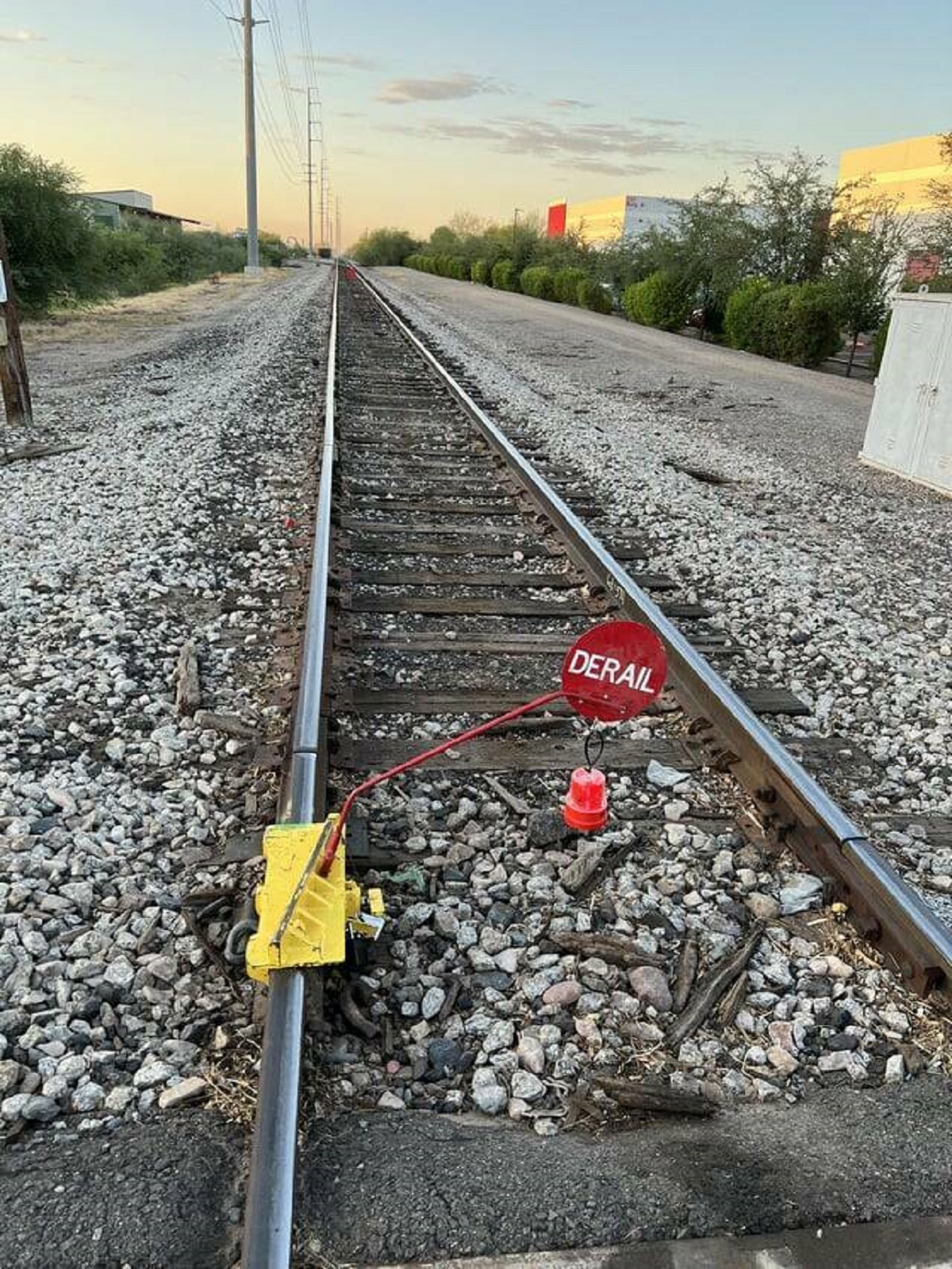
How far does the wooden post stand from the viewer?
971 cm

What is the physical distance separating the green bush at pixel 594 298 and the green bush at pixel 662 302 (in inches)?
209

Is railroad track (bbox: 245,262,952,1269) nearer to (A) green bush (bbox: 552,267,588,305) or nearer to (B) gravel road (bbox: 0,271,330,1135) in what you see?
(B) gravel road (bbox: 0,271,330,1135)

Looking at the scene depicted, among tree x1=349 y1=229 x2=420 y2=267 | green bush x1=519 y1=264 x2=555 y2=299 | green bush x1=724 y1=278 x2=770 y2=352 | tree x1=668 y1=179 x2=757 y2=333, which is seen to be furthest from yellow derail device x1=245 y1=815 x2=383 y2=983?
tree x1=349 y1=229 x2=420 y2=267

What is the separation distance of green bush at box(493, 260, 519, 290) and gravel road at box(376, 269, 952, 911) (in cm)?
3608

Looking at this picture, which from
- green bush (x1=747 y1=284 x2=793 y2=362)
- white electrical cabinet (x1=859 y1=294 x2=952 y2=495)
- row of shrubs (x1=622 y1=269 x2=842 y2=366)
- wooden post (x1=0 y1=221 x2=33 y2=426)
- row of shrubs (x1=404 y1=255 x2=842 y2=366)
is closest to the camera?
white electrical cabinet (x1=859 y1=294 x2=952 y2=495)

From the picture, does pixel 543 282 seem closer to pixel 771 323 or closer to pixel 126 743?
pixel 771 323

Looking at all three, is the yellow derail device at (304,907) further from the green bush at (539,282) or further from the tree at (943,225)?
the green bush at (539,282)

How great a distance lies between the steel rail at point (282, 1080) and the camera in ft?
5.84

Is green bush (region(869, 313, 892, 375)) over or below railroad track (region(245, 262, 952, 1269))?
over

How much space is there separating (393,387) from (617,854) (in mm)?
10680

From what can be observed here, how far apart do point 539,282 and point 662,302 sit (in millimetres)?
16587

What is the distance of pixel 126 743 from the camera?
12.1 ft

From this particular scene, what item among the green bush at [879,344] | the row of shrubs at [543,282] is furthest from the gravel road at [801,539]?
the row of shrubs at [543,282]

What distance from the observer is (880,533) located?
7535 mm
